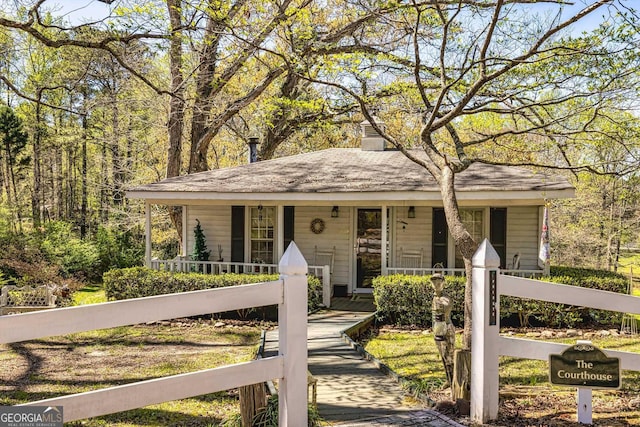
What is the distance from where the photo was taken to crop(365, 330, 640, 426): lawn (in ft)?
14.9

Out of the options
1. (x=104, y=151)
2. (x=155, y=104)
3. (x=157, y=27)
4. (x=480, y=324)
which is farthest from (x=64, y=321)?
(x=104, y=151)

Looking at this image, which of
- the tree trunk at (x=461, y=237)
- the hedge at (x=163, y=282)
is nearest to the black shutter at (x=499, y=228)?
the hedge at (x=163, y=282)

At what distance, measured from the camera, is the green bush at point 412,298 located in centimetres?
1077

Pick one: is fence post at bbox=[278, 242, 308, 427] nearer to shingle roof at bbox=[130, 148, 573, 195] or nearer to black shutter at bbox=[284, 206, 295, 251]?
shingle roof at bbox=[130, 148, 573, 195]

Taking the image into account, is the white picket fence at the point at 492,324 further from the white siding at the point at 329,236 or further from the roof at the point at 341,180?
the white siding at the point at 329,236

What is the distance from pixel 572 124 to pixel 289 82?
1210cm

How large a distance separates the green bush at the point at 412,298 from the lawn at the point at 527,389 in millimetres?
1133

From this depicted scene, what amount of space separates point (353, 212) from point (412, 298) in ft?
12.8

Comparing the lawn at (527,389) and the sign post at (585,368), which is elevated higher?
the sign post at (585,368)

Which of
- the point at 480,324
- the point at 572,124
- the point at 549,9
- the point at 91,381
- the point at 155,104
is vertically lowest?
the point at 91,381

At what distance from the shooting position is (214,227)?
14938mm

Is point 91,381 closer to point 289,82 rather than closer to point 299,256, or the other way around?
point 299,256

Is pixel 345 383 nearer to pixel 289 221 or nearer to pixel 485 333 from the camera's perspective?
pixel 485 333

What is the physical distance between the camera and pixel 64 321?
2.74 m
